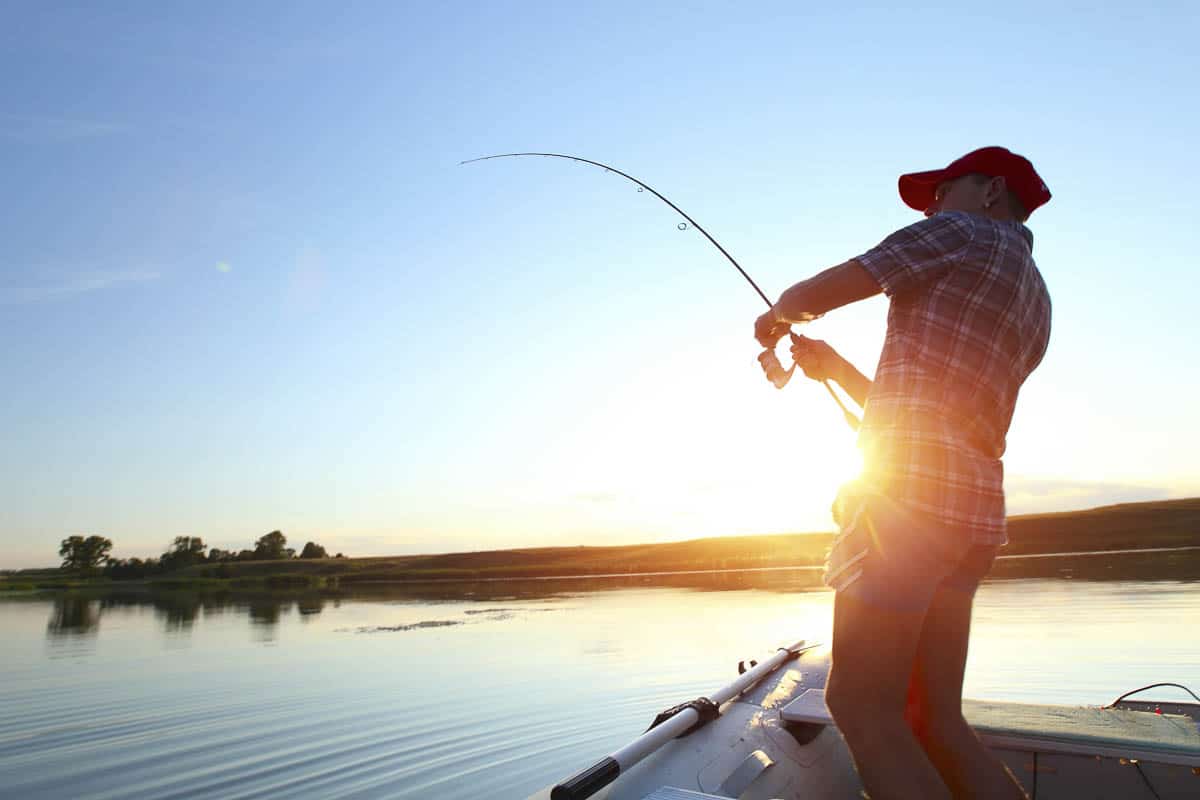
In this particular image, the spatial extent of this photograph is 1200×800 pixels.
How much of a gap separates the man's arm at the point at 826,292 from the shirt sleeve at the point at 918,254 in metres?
0.03

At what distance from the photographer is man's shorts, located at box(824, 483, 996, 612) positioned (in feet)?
6.13

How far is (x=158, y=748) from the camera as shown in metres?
7.98

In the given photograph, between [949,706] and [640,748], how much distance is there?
1.50 metres

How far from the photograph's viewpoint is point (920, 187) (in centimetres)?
243

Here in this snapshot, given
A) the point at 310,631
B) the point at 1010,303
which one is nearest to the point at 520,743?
the point at 1010,303

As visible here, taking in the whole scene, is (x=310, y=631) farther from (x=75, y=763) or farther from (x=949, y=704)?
(x=949, y=704)

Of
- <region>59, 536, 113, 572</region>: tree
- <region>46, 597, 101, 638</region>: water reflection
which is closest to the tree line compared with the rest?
<region>59, 536, 113, 572</region>: tree

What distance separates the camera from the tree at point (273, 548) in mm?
102500

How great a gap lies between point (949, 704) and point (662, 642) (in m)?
13.0

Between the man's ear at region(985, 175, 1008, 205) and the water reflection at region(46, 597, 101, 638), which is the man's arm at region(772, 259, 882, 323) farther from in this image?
the water reflection at region(46, 597, 101, 638)

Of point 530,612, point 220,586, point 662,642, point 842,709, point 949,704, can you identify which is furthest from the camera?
point 220,586

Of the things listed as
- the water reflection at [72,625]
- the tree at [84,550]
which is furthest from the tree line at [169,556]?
the water reflection at [72,625]

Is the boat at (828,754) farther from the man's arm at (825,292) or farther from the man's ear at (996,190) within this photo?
the man's ear at (996,190)

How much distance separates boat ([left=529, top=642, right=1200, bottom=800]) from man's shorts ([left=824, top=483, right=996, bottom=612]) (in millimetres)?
1409
